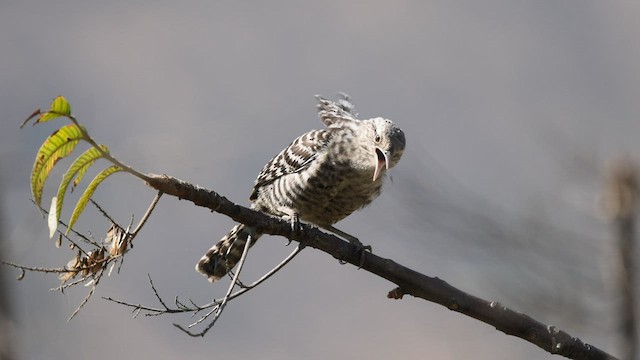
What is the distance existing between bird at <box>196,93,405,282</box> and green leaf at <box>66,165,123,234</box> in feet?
11.7

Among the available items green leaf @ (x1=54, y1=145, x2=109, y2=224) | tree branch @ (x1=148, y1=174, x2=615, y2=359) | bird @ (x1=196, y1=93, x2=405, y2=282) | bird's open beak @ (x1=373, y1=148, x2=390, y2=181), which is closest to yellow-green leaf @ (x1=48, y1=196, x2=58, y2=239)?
green leaf @ (x1=54, y1=145, x2=109, y2=224)

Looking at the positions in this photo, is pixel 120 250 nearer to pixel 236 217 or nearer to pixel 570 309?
pixel 236 217

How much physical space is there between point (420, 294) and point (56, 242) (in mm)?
1770

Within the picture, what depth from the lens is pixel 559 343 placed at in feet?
12.8

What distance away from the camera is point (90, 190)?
114 inches

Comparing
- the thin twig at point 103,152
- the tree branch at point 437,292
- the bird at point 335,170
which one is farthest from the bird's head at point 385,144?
the thin twig at point 103,152

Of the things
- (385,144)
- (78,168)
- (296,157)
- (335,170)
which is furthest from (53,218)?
(296,157)

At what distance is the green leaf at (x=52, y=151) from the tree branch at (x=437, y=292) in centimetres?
61

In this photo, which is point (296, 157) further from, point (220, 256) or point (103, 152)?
point (103, 152)

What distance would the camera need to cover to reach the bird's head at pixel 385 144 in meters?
6.41

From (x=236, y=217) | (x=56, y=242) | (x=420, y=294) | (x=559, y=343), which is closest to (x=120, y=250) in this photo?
(x=56, y=242)

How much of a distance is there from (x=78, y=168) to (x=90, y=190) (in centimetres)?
9

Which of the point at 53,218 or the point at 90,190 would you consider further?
the point at 90,190

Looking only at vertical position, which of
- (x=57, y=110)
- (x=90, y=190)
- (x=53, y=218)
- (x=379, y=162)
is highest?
(x=379, y=162)
